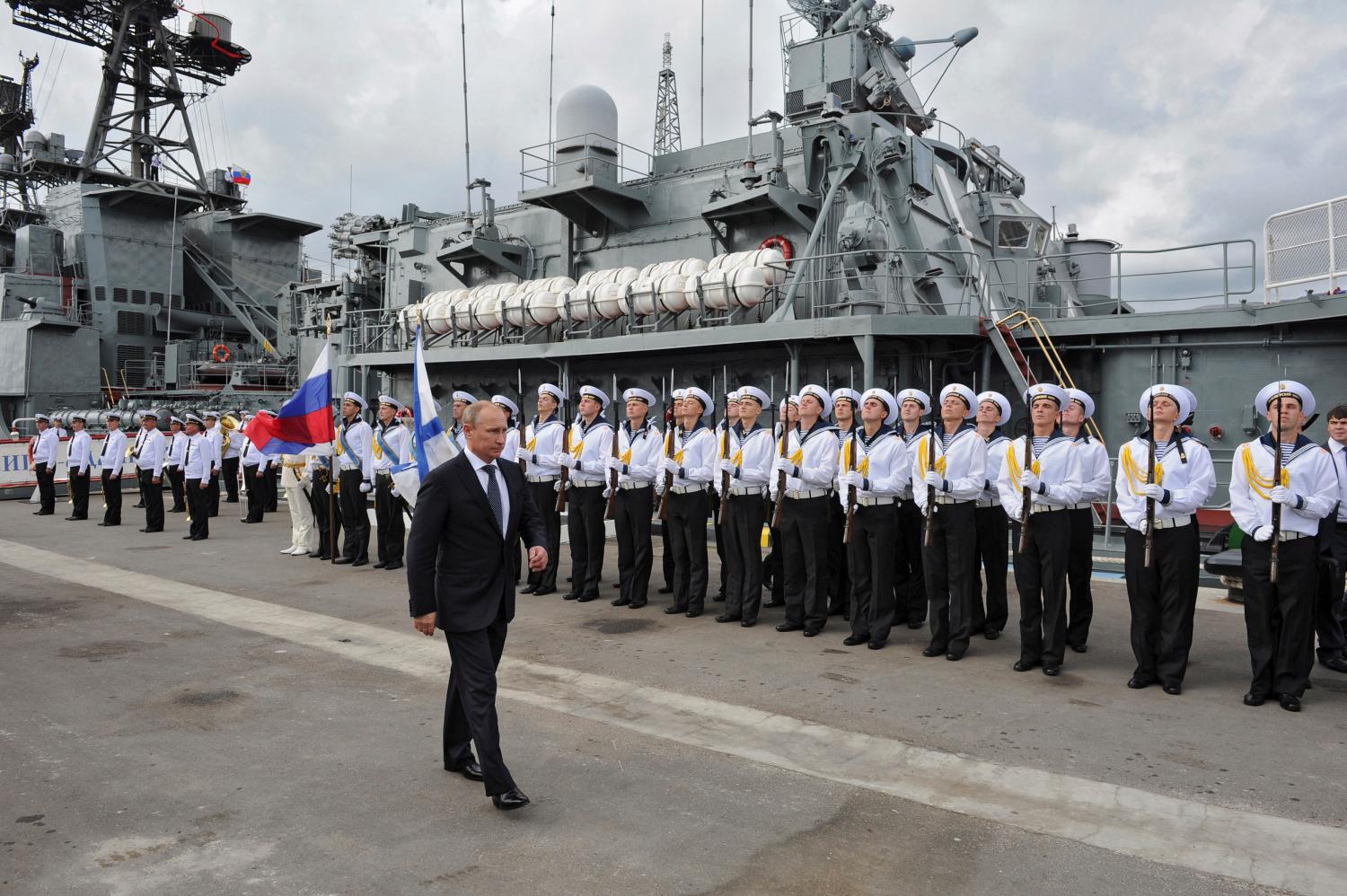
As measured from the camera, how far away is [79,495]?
1571 cm

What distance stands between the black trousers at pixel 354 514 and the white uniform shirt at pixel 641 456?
153 inches

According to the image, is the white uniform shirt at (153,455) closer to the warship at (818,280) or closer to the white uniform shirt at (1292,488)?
the warship at (818,280)

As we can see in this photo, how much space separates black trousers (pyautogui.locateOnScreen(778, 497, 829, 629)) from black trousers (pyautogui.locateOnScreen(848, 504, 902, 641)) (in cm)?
28

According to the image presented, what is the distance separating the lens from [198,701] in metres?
5.25

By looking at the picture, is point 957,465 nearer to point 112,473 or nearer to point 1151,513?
point 1151,513

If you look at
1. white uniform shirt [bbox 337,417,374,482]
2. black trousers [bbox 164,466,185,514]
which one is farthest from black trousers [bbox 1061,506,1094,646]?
black trousers [bbox 164,466,185,514]

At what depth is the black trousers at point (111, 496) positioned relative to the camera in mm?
14690

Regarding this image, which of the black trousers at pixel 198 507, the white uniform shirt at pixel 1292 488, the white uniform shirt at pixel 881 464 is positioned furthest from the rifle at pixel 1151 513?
the black trousers at pixel 198 507

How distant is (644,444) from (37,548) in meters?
8.66

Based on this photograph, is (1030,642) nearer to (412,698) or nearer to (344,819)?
(412,698)

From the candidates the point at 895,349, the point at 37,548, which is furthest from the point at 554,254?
the point at 37,548

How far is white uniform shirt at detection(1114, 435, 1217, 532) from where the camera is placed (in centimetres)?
542

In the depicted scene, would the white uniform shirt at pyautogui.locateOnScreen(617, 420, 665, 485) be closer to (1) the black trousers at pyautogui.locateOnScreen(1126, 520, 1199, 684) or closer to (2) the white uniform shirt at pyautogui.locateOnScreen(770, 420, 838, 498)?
(2) the white uniform shirt at pyautogui.locateOnScreen(770, 420, 838, 498)

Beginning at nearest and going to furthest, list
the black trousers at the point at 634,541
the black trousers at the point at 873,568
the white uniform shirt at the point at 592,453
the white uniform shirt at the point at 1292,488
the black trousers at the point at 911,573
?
1. the white uniform shirt at the point at 1292,488
2. the black trousers at the point at 873,568
3. the black trousers at the point at 911,573
4. the black trousers at the point at 634,541
5. the white uniform shirt at the point at 592,453
